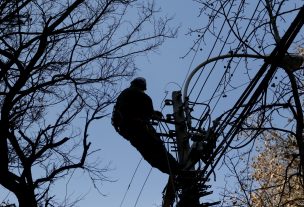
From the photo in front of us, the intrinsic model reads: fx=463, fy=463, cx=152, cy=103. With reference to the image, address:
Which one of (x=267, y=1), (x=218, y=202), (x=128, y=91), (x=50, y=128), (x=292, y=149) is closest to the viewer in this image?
(x=267, y=1)

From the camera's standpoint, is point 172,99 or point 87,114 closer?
point 172,99

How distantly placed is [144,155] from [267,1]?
2.73 metres

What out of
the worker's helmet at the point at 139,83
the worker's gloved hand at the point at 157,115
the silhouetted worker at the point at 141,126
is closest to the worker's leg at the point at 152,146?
the silhouetted worker at the point at 141,126

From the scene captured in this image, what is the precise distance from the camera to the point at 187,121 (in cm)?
638

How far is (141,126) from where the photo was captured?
638 cm

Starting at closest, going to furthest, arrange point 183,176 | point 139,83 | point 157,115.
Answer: point 183,176
point 157,115
point 139,83

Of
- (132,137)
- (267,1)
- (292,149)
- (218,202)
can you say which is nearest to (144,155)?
(132,137)

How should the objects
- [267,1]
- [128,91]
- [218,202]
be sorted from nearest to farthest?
[267,1] < [218,202] < [128,91]

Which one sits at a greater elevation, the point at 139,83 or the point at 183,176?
the point at 139,83

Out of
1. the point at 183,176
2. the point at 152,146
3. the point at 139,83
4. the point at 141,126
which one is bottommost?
the point at 183,176

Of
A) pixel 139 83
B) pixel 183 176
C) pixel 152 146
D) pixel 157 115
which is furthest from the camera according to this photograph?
pixel 139 83

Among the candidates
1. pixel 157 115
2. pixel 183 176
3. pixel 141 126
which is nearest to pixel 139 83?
pixel 157 115

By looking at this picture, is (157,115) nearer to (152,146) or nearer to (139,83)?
(152,146)

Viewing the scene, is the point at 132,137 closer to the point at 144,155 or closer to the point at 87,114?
the point at 144,155
